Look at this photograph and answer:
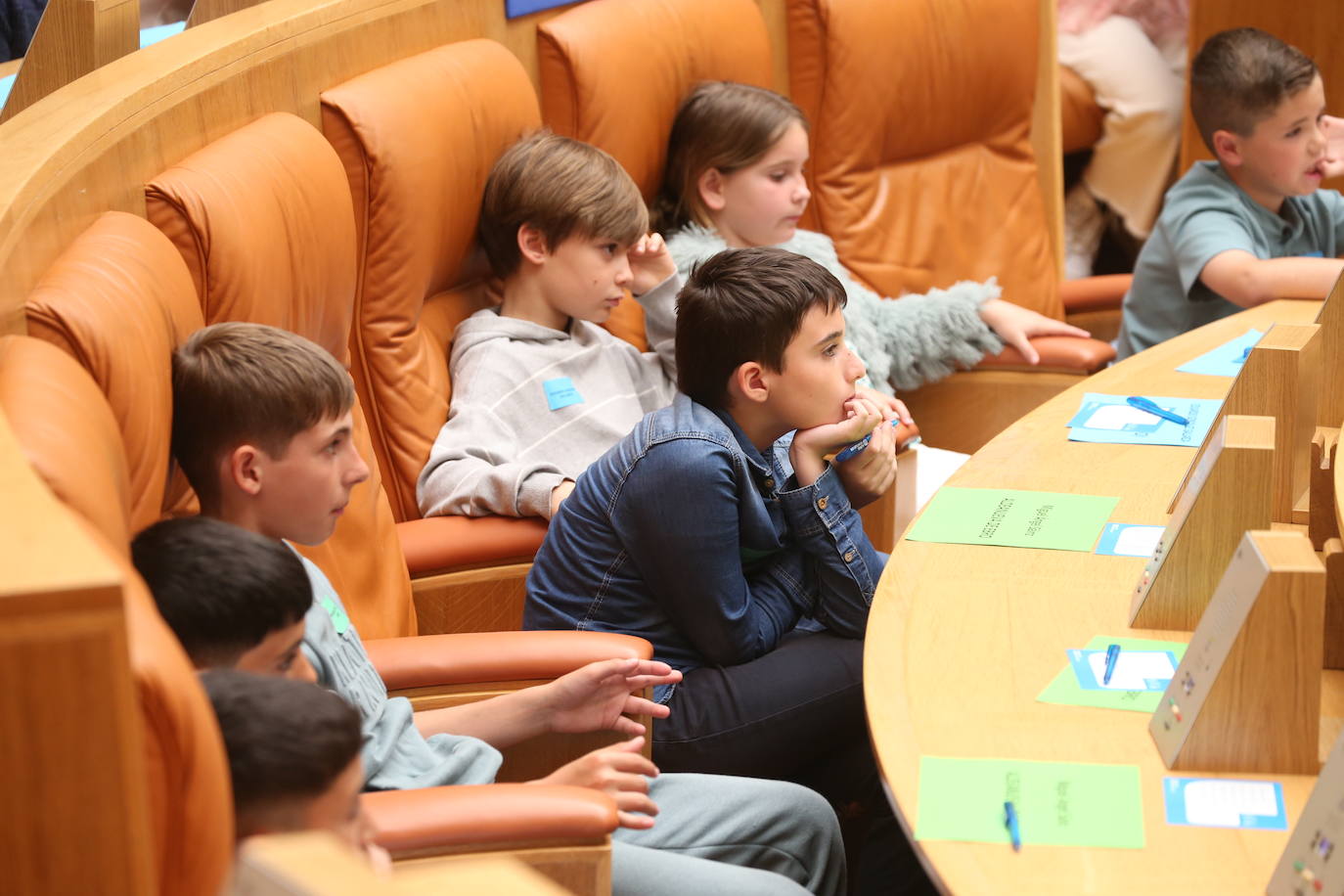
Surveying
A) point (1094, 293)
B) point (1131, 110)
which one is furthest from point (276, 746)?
point (1131, 110)

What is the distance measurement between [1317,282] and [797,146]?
924 mm

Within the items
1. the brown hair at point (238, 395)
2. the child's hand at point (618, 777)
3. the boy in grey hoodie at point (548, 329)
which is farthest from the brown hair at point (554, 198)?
the child's hand at point (618, 777)

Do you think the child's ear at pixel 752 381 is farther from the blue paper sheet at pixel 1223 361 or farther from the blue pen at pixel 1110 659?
the blue paper sheet at pixel 1223 361

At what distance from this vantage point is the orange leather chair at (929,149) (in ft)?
10.9

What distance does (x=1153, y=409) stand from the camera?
219 cm

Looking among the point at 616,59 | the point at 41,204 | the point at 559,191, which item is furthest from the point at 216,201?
the point at 616,59

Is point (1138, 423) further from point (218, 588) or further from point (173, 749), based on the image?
point (173, 749)

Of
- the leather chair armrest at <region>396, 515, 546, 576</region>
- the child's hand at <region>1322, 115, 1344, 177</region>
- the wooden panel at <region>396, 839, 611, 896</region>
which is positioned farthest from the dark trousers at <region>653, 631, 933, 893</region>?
the child's hand at <region>1322, 115, 1344, 177</region>

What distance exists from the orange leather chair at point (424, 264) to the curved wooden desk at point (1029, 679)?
66 cm

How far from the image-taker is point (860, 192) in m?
3.39

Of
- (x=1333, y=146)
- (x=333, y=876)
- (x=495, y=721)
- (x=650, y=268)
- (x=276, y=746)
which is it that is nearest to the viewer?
(x=333, y=876)

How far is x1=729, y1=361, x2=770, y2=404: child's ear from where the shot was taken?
6.17 ft

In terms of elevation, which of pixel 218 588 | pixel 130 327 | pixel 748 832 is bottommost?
pixel 748 832

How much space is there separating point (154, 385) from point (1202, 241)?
1.99 meters
